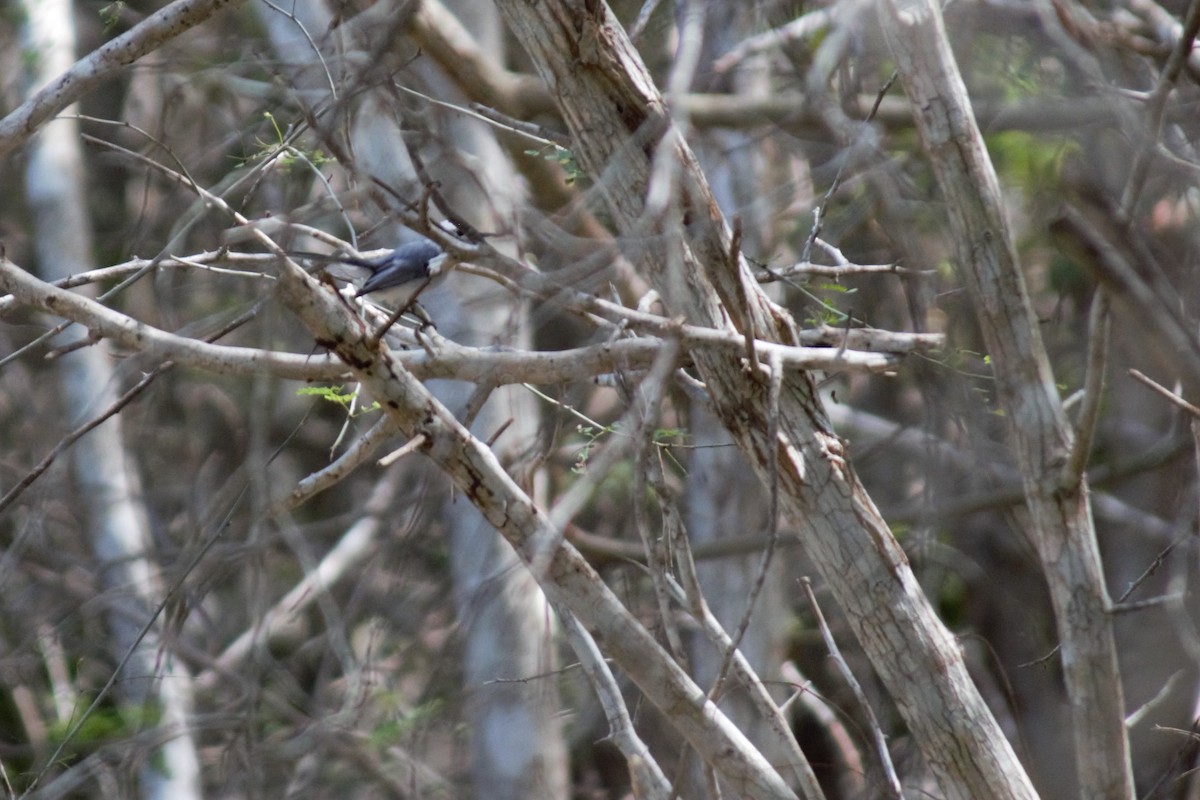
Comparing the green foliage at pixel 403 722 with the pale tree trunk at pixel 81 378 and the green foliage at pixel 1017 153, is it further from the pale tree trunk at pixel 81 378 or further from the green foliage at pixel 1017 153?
the green foliage at pixel 1017 153

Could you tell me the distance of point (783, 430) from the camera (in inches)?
94.0

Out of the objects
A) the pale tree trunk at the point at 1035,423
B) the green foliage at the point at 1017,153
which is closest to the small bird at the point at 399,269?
the pale tree trunk at the point at 1035,423

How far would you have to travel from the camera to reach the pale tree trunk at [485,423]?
1934mm

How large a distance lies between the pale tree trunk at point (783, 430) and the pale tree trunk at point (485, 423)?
240mm

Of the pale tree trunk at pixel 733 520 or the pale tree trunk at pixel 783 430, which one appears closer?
the pale tree trunk at pixel 783 430

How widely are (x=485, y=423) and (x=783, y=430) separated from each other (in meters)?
2.91

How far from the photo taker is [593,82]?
2.32 meters

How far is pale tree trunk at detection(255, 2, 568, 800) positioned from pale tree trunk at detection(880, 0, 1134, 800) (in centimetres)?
84

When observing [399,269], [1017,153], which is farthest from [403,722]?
[1017,153]

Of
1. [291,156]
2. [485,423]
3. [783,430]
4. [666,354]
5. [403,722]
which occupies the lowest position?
[403,722]

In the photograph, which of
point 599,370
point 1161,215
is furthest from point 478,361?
point 1161,215

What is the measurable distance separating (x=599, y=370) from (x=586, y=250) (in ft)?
1.83

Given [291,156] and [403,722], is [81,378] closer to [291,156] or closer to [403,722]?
[403,722]

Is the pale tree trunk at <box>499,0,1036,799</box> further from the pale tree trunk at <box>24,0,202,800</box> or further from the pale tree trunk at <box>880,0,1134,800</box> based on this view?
the pale tree trunk at <box>24,0,202,800</box>
